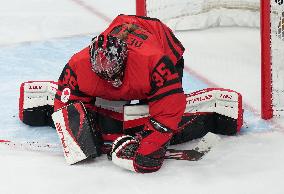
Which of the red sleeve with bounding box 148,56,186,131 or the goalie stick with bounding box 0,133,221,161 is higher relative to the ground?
the red sleeve with bounding box 148,56,186,131

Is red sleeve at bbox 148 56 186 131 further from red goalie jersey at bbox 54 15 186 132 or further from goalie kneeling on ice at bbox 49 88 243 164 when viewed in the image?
goalie kneeling on ice at bbox 49 88 243 164

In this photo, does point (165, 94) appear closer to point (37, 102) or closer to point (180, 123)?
point (180, 123)

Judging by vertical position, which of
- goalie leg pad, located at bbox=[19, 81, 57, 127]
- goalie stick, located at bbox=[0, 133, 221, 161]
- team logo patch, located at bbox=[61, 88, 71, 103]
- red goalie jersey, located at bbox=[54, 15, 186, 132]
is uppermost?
red goalie jersey, located at bbox=[54, 15, 186, 132]

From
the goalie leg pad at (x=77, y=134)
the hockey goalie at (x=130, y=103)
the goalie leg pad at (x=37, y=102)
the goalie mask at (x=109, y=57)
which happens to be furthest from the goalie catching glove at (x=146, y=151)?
the goalie leg pad at (x=37, y=102)

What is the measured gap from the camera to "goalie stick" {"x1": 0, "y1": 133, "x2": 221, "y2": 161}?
2.86 meters

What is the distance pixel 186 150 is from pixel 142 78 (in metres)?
0.44

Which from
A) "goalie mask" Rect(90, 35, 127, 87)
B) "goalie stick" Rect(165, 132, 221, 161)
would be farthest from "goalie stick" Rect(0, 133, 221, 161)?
"goalie mask" Rect(90, 35, 127, 87)

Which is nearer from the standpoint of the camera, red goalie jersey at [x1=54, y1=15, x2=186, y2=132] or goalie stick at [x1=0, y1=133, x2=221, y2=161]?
red goalie jersey at [x1=54, y1=15, x2=186, y2=132]

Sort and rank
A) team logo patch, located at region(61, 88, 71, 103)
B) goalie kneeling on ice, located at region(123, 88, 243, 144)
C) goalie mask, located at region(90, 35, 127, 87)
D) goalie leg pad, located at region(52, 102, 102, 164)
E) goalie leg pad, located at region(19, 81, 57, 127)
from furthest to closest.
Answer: goalie leg pad, located at region(19, 81, 57, 127), goalie kneeling on ice, located at region(123, 88, 243, 144), team logo patch, located at region(61, 88, 71, 103), goalie leg pad, located at region(52, 102, 102, 164), goalie mask, located at region(90, 35, 127, 87)

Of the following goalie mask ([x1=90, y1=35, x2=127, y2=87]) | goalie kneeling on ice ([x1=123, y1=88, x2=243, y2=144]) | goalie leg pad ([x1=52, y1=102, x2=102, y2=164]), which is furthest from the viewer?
goalie kneeling on ice ([x1=123, y1=88, x2=243, y2=144])

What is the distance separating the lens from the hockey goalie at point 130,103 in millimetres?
2664

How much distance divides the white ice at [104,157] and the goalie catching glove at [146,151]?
42mm

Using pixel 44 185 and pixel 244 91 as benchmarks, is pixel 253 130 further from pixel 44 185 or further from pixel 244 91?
pixel 44 185

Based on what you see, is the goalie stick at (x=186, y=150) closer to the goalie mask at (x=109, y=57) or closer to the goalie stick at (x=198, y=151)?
the goalie stick at (x=198, y=151)
